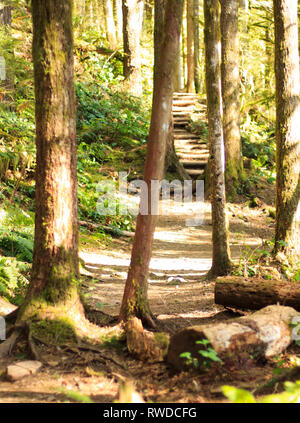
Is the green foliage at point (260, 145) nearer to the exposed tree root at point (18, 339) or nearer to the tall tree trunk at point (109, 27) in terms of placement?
the tall tree trunk at point (109, 27)

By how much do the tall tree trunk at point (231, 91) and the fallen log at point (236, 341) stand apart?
10.6 metres

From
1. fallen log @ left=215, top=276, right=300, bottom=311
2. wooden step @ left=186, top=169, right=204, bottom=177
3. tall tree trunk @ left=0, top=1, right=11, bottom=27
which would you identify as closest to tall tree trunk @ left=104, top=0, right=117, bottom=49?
wooden step @ left=186, top=169, right=204, bottom=177

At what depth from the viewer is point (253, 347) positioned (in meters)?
4.49

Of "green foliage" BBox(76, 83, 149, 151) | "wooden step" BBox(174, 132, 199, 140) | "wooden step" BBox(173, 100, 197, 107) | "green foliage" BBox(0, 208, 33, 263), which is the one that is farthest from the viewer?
"wooden step" BBox(173, 100, 197, 107)

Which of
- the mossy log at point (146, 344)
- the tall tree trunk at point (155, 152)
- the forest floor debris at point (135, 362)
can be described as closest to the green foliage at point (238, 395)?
the forest floor debris at point (135, 362)

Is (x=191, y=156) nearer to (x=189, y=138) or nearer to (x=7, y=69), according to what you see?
(x=189, y=138)

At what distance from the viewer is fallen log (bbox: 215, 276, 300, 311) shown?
5.72 m

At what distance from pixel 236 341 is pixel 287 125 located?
4.97 meters

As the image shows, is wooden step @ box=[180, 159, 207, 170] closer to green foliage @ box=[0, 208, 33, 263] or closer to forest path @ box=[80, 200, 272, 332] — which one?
forest path @ box=[80, 200, 272, 332]

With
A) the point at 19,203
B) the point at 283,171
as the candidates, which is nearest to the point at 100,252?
the point at 19,203

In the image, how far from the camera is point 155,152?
5.23 m

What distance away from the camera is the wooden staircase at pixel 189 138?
16.9 meters

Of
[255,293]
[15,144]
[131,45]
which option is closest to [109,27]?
[131,45]

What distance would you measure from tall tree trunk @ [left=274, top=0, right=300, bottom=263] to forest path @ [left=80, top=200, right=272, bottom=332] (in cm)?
89
